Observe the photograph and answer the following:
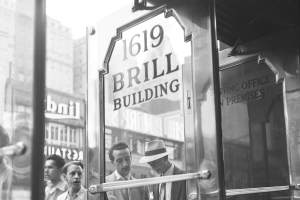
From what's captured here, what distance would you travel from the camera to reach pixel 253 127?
3.29 meters

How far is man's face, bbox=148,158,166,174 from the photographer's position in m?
2.51

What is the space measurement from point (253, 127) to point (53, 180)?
331cm

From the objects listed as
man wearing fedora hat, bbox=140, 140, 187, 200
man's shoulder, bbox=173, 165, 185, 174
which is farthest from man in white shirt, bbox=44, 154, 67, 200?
man's shoulder, bbox=173, 165, 185, 174

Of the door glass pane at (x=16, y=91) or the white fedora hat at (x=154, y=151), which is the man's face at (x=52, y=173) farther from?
the door glass pane at (x=16, y=91)

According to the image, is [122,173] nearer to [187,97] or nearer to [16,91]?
[187,97]

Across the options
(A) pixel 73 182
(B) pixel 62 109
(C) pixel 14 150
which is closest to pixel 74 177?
(A) pixel 73 182

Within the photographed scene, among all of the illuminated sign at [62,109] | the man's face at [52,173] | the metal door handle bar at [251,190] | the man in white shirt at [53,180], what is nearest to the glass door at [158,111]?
the metal door handle bar at [251,190]

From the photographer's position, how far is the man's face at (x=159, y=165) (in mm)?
2510

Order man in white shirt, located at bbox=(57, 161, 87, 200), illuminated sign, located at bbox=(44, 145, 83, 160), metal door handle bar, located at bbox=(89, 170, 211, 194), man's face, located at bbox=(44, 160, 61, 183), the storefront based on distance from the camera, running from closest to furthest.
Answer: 1. the storefront
2. metal door handle bar, located at bbox=(89, 170, 211, 194)
3. man in white shirt, located at bbox=(57, 161, 87, 200)
4. man's face, located at bbox=(44, 160, 61, 183)
5. illuminated sign, located at bbox=(44, 145, 83, 160)

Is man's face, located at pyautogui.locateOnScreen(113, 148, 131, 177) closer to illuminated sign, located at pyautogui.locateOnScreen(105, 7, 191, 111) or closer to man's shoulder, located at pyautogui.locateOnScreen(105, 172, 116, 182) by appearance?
man's shoulder, located at pyautogui.locateOnScreen(105, 172, 116, 182)

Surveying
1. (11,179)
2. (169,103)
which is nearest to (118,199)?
(169,103)

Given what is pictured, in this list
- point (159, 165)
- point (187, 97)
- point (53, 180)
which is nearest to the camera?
point (187, 97)

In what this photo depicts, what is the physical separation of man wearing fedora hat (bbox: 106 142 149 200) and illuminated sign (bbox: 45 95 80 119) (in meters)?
10.9

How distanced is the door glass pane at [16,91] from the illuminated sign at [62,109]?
11887 millimetres
